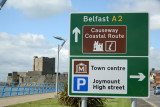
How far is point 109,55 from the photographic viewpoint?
5.55 m

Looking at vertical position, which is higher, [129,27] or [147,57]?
[129,27]

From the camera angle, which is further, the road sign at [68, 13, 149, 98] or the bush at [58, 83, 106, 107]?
the bush at [58, 83, 106, 107]

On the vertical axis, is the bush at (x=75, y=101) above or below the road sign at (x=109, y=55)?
below

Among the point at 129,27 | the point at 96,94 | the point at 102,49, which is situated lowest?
the point at 96,94

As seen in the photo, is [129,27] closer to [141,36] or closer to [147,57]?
[141,36]

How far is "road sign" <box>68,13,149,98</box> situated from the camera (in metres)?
5.51

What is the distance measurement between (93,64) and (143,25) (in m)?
1.07

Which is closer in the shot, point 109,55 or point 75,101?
point 109,55

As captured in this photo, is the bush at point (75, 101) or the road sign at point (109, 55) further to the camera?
the bush at point (75, 101)

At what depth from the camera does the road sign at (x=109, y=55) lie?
551 centimetres

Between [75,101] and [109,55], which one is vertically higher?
[109,55]

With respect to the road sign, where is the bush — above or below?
below

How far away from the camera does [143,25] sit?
550 cm

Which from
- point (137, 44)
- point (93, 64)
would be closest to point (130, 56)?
point (137, 44)
